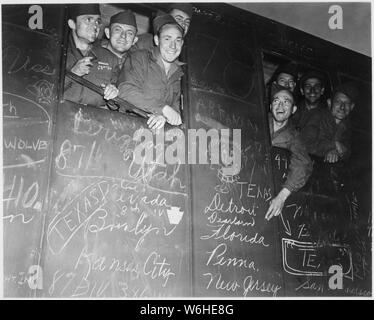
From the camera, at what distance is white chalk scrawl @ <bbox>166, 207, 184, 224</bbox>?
3494 mm

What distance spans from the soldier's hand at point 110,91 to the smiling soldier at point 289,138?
1.10m

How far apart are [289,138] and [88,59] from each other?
148cm

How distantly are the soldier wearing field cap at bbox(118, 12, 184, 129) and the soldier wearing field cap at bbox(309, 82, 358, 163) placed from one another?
41.4 inches

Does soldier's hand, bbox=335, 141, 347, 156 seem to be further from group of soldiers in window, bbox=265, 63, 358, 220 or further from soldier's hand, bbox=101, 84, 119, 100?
soldier's hand, bbox=101, 84, 119, 100

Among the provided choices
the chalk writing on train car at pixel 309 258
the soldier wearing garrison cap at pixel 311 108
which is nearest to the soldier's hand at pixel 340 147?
the soldier wearing garrison cap at pixel 311 108

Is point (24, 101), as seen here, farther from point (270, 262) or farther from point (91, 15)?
point (270, 262)

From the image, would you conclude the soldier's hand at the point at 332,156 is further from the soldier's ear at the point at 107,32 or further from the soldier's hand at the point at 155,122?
the soldier's ear at the point at 107,32

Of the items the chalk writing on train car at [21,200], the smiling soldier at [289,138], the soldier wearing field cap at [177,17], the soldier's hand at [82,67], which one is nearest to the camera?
the chalk writing on train car at [21,200]

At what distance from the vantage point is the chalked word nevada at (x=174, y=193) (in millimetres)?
3393

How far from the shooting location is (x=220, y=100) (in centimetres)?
366

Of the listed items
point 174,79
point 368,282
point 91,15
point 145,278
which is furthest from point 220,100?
point 368,282

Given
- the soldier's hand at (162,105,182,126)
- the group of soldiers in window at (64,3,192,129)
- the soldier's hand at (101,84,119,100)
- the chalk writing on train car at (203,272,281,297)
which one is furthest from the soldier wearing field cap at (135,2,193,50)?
the chalk writing on train car at (203,272,281,297)

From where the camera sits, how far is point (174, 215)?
3498 mm

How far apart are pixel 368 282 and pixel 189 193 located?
1382 millimetres
